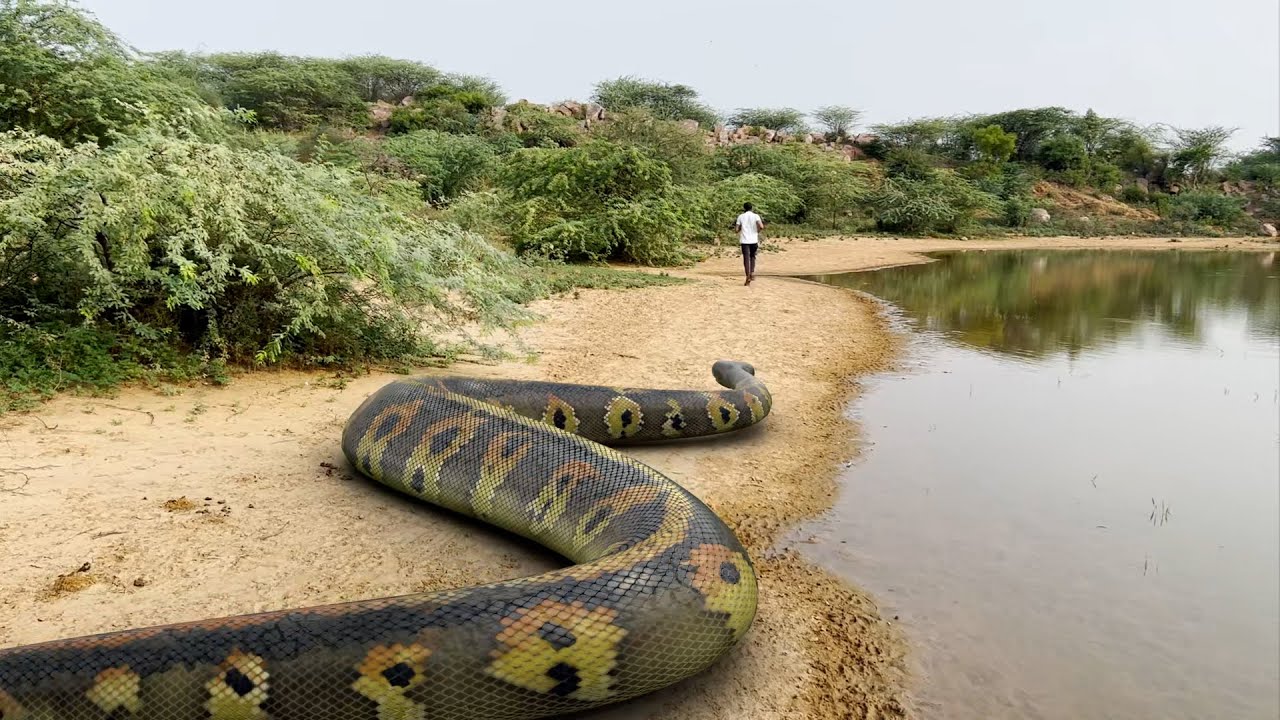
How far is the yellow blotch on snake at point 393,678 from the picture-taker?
2760mm

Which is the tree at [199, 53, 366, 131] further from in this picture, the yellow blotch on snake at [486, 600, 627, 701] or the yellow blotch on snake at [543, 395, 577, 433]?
the yellow blotch on snake at [486, 600, 627, 701]

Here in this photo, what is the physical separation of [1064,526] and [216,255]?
6820mm

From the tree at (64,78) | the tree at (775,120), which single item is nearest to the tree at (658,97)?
the tree at (775,120)

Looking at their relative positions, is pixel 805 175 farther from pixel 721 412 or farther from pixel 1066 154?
pixel 721 412

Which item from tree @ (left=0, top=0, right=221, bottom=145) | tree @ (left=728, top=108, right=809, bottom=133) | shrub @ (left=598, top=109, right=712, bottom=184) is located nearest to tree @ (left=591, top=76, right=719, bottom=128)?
tree @ (left=728, top=108, right=809, bottom=133)

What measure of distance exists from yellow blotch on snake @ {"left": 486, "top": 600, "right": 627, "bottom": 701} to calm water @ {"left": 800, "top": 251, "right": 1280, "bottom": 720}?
1425mm

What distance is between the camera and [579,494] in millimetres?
4180

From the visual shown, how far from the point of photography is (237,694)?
2.72m

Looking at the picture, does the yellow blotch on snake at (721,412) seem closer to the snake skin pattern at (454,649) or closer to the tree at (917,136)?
the snake skin pattern at (454,649)

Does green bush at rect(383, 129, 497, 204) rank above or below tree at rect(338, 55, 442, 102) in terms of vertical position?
below

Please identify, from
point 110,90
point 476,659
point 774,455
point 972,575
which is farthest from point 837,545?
point 110,90

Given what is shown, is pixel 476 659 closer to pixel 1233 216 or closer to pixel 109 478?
pixel 109 478

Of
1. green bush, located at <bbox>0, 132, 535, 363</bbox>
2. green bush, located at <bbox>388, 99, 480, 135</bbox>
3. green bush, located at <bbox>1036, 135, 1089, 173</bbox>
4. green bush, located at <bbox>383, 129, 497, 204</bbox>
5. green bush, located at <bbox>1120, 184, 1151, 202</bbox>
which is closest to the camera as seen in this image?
A: green bush, located at <bbox>0, 132, 535, 363</bbox>

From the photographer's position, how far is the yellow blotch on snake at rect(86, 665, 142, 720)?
2678 mm
